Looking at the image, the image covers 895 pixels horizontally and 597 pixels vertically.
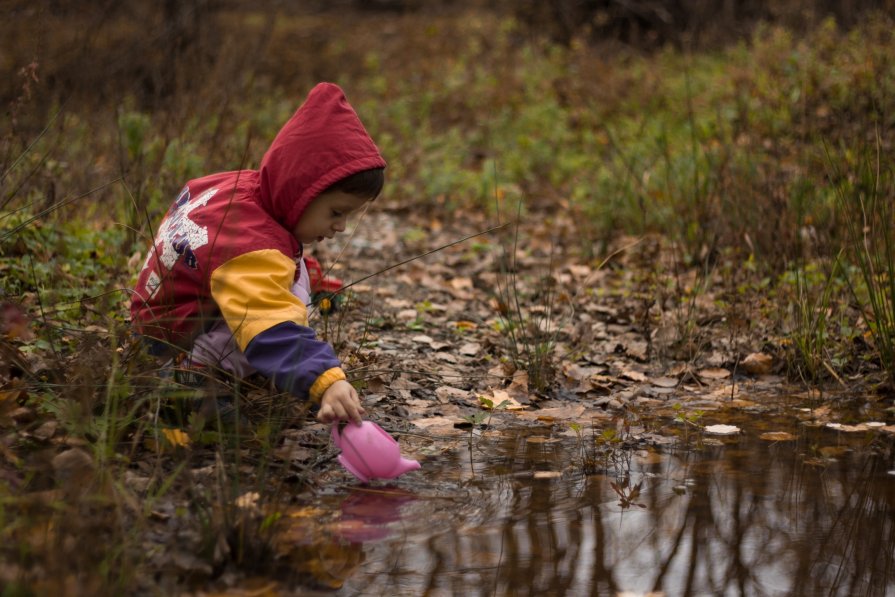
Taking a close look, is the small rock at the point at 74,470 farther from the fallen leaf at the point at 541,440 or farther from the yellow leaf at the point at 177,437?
the fallen leaf at the point at 541,440

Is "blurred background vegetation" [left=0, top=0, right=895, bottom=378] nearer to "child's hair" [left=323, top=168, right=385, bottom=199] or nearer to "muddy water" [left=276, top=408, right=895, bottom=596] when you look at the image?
"child's hair" [left=323, top=168, right=385, bottom=199]

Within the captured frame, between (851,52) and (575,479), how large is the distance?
6.95 metres

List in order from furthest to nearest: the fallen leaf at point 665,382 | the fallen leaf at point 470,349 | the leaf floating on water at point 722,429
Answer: the fallen leaf at point 470,349, the fallen leaf at point 665,382, the leaf floating on water at point 722,429

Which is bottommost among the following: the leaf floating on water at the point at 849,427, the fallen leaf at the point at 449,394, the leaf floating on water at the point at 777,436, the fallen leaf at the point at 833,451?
the leaf floating on water at the point at 849,427

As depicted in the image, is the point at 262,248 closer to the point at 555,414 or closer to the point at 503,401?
the point at 503,401

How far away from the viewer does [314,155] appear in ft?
9.70

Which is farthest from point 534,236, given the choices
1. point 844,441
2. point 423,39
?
point 423,39

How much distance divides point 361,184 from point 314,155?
0.57 ft

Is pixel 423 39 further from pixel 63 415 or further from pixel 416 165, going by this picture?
pixel 63 415

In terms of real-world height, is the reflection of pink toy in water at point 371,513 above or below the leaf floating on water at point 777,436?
above

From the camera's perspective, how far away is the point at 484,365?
13.9 ft

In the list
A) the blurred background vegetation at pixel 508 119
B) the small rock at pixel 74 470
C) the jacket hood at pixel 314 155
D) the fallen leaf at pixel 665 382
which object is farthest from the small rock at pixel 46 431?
the fallen leaf at pixel 665 382

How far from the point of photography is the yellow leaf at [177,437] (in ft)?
8.39

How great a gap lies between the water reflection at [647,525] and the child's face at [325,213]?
0.84m
